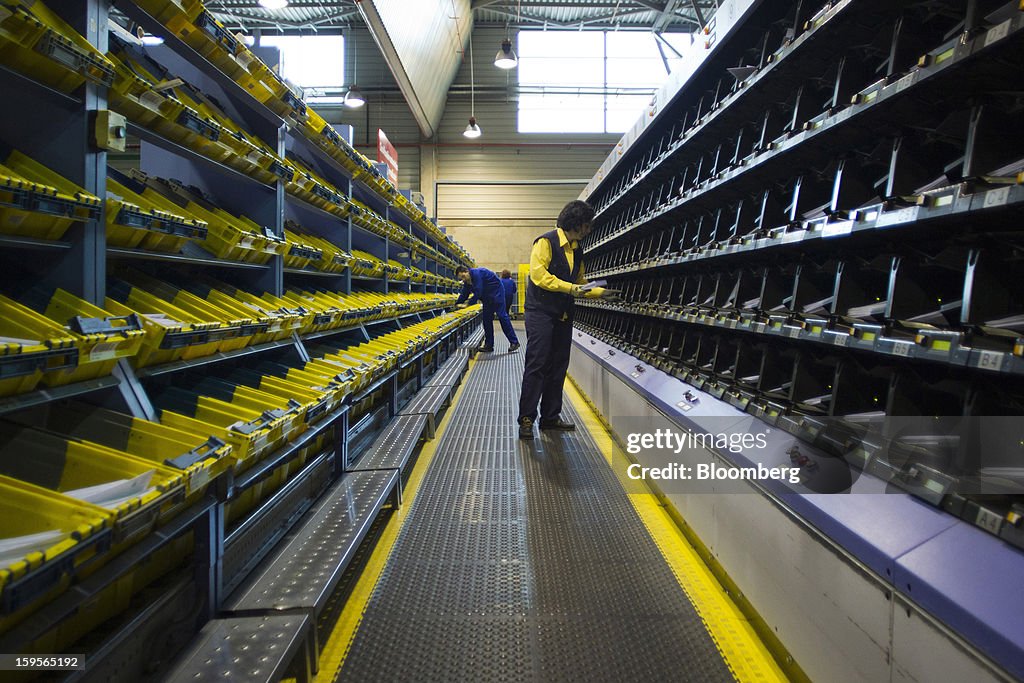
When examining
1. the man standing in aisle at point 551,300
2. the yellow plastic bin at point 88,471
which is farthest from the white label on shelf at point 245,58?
the man standing in aisle at point 551,300

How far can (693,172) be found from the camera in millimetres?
4535

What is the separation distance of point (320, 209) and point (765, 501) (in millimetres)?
3214

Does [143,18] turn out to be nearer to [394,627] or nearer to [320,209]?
[320,209]

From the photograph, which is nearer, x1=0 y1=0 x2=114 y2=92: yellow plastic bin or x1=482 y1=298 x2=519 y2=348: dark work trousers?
x1=0 y1=0 x2=114 y2=92: yellow plastic bin

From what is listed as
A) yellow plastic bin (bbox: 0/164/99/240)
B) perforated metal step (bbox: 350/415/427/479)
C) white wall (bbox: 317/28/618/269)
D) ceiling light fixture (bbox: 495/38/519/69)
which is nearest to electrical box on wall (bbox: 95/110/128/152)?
yellow plastic bin (bbox: 0/164/99/240)

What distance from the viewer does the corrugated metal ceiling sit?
536 inches

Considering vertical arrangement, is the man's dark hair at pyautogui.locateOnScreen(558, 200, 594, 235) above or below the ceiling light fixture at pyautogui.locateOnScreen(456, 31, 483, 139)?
below

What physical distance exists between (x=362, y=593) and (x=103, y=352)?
52.9 inches

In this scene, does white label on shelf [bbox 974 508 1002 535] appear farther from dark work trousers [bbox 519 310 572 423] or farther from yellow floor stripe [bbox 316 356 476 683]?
dark work trousers [bbox 519 310 572 423]

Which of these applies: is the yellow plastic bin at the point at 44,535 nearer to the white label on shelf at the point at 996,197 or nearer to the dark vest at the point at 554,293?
the white label on shelf at the point at 996,197

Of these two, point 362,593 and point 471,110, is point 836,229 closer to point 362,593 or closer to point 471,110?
point 362,593

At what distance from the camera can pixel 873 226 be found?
1.81 m

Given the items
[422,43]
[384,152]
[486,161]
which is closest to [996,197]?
[384,152]

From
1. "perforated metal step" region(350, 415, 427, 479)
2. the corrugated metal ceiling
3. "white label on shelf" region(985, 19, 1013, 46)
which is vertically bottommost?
"perforated metal step" region(350, 415, 427, 479)
